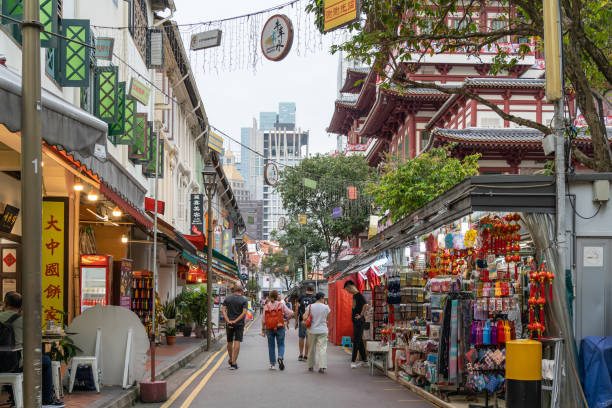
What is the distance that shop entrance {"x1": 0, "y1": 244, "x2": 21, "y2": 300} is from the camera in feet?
47.6

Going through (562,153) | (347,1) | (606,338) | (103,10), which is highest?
(103,10)

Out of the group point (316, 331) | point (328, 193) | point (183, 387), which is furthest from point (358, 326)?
point (328, 193)

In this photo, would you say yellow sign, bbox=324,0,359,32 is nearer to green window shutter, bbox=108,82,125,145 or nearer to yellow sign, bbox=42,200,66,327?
green window shutter, bbox=108,82,125,145

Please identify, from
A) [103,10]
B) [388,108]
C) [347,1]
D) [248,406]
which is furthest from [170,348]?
[388,108]

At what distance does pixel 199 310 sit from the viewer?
27172mm

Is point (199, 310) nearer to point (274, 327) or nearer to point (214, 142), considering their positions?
point (214, 142)

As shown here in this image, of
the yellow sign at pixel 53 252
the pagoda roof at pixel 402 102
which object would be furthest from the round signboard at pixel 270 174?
the yellow sign at pixel 53 252

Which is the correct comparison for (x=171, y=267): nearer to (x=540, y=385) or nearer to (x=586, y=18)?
(x=586, y=18)

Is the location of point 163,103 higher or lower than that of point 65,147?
higher

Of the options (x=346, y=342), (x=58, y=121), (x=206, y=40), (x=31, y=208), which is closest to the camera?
(x=31, y=208)

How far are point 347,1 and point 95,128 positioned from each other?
223 inches

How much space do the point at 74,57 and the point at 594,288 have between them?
9431mm

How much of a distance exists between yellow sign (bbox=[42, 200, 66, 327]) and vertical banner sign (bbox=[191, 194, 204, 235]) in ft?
58.9

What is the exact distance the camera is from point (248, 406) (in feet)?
35.0
